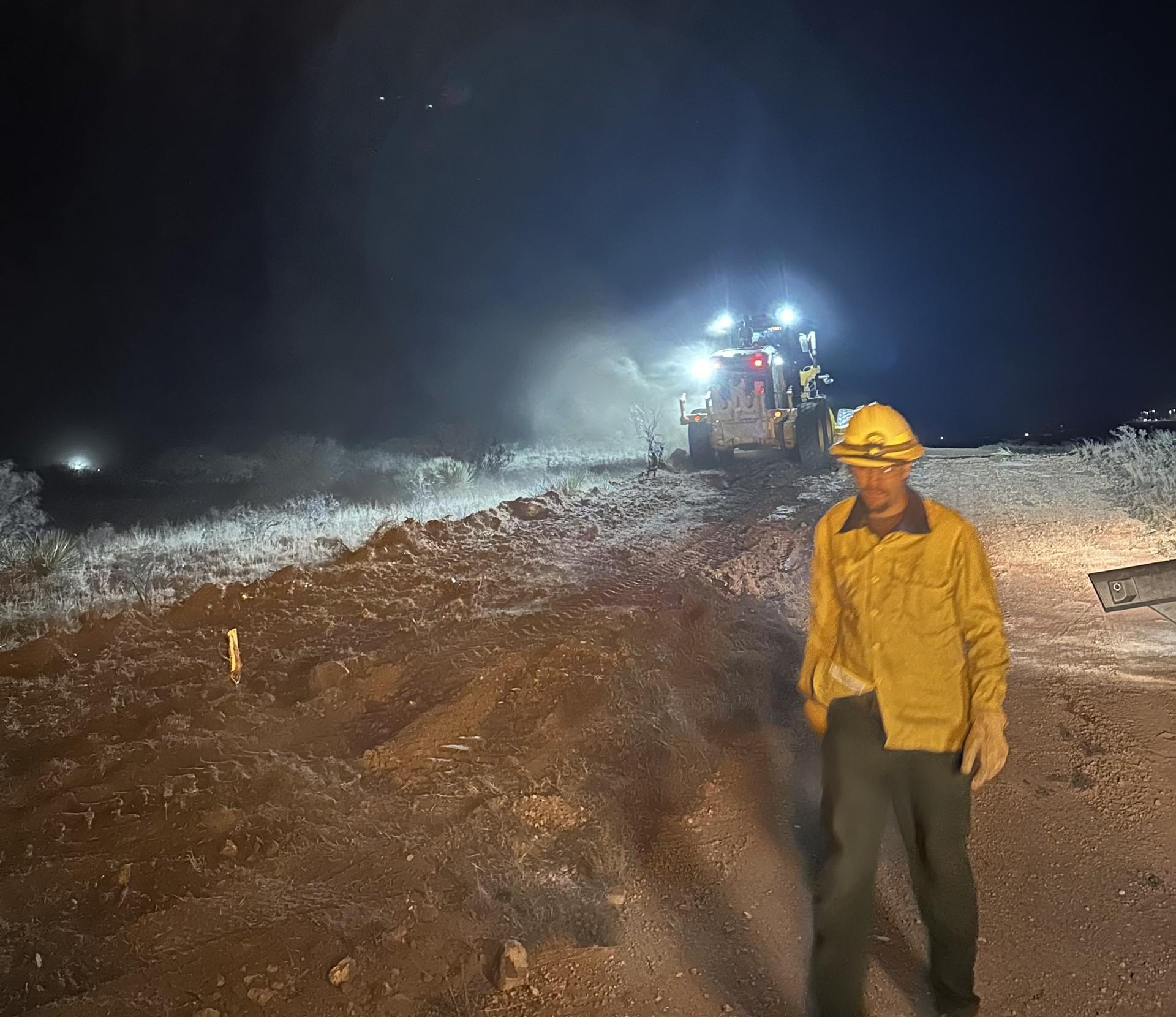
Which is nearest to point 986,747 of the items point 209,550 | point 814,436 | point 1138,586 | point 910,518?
point 910,518

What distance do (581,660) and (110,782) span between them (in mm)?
3062

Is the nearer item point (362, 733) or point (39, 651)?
point (362, 733)

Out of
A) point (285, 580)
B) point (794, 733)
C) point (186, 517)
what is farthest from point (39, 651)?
point (186, 517)

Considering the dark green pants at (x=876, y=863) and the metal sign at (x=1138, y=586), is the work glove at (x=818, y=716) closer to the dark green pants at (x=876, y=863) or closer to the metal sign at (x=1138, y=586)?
the dark green pants at (x=876, y=863)

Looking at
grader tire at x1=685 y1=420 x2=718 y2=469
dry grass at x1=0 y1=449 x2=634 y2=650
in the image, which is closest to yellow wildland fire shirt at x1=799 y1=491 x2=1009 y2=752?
dry grass at x1=0 y1=449 x2=634 y2=650

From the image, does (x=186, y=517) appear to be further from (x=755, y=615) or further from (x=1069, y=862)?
(x=1069, y=862)

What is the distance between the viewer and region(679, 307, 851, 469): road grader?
17406mm

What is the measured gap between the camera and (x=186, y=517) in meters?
18.7

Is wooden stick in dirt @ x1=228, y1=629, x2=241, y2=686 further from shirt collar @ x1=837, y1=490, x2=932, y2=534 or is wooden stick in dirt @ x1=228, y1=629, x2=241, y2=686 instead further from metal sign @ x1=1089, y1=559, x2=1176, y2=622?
metal sign @ x1=1089, y1=559, x2=1176, y2=622

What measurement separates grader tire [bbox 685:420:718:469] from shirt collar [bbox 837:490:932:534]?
15.2m

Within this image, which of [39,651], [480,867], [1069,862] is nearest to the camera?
[1069,862]

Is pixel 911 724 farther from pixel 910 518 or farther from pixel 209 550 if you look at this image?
pixel 209 550

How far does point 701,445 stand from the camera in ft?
59.0

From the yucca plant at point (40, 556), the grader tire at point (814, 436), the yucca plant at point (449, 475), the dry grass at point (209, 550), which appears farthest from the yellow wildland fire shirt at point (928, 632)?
the yucca plant at point (449, 475)
